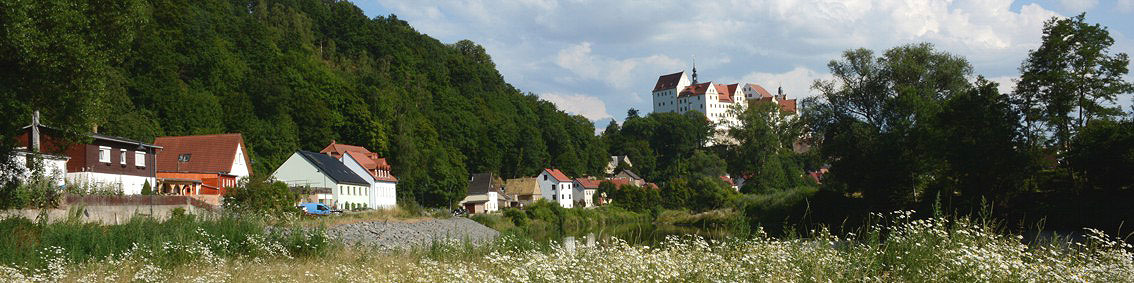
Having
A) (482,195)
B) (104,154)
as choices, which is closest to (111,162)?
(104,154)

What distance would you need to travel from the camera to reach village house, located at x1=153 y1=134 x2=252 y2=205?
149 feet

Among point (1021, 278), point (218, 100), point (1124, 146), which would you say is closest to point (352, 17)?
point (218, 100)

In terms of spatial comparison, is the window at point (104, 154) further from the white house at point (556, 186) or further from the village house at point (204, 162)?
the white house at point (556, 186)

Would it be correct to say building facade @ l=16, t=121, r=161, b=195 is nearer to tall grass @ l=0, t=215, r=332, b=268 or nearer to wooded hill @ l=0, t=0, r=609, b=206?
wooded hill @ l=0, t=0, r=609, b=206

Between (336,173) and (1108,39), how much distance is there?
4647 centimetres

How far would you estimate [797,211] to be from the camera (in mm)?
48406

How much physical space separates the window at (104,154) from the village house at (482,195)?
54.0m

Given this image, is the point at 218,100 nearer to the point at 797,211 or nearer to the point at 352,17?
the point at 797,211

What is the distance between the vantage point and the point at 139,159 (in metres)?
37.2

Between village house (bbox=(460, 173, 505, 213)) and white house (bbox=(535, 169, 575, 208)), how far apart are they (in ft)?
32.3

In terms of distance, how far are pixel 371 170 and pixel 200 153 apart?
2107 cm

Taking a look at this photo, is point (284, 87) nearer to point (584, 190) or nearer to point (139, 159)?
point (139, 159)

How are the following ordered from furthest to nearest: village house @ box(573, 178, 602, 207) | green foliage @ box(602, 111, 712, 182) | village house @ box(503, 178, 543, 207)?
green foliage @ box(602, 111, 712, 182) < village house @ box(573, 178, 602, 207) < village house @ box(503, 178, 543, 207)

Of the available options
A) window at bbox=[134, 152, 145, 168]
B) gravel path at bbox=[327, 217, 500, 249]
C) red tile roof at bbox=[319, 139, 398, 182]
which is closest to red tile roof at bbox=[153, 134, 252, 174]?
window at bbox=[134, 152, 145, 168]
